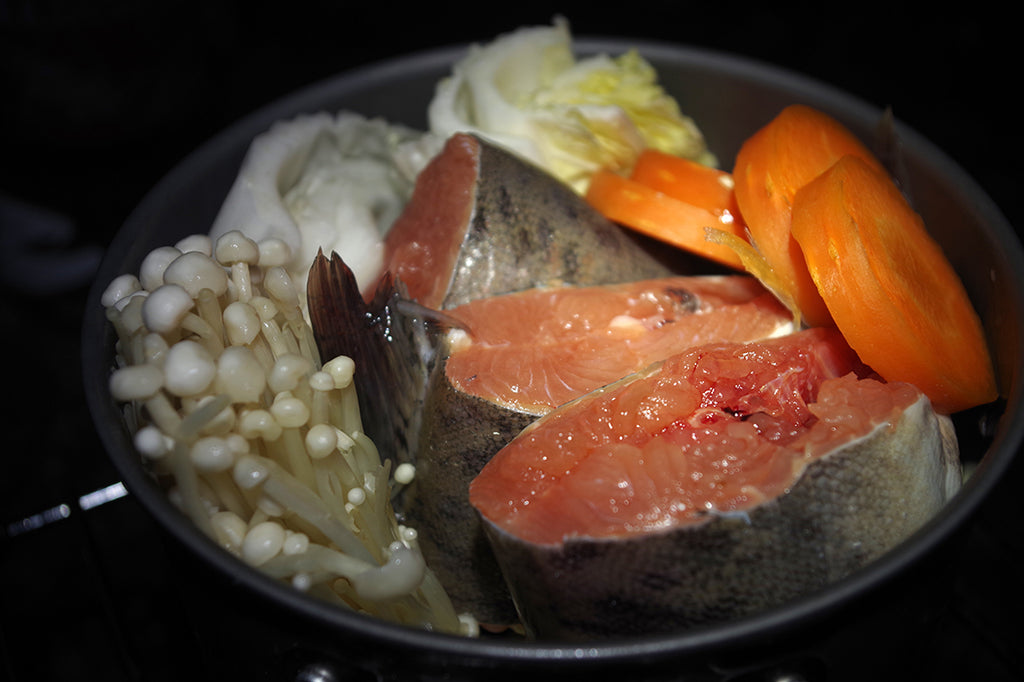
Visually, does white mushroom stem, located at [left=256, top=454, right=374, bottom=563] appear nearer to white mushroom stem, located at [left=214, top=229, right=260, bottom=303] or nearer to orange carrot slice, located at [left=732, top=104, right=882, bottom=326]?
white mushroom stem, located at [left=214, top=229, right=260, bottom=303]

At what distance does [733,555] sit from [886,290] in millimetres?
260

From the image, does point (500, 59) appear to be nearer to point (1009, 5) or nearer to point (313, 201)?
point (313, 201)

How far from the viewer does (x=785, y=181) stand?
2.49ft

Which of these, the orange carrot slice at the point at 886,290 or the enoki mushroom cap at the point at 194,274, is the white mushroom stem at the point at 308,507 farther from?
the orange carrot slice at the point at 886,290

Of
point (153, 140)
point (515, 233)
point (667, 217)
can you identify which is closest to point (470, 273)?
point (515, 233)

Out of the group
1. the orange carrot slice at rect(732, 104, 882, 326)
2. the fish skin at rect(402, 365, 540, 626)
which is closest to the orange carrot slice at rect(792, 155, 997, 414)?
the orange carrot slice at rect(732, 104, 882, 326)

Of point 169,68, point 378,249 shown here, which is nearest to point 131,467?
point 378,249

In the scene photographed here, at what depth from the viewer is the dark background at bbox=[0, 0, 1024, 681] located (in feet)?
2.97

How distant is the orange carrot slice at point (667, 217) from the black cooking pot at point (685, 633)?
22 centimetres

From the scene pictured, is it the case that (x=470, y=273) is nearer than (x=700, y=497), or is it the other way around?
(x=700, y=497)

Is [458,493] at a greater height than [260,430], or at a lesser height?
lesser

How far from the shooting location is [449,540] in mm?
731


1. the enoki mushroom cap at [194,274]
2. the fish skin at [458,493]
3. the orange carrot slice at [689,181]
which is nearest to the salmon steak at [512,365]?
the fish skin at [458,493]

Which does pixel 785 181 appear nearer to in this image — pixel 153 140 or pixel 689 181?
pixel 689 181
